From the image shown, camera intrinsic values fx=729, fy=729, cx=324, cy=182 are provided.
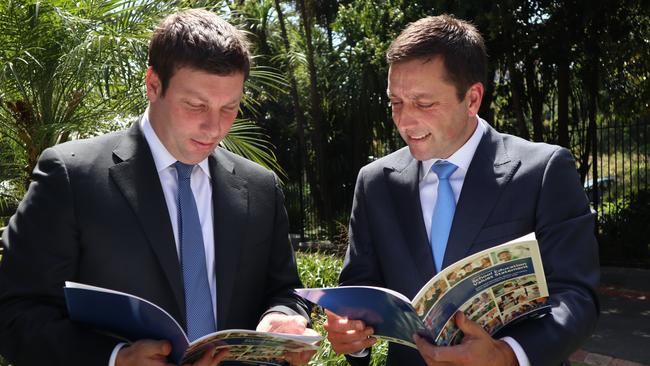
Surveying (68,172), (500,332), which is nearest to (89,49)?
(68,172)

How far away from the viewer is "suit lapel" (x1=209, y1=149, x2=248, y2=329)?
2.32 metres

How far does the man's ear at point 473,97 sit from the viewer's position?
2.54 metres

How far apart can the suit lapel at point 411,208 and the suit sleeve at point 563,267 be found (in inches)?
14.1

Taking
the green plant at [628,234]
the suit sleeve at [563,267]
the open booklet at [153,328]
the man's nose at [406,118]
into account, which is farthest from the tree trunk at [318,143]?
the open booklet at [153,328]

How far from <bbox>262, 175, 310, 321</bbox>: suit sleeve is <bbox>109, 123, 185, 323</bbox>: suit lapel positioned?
372mm

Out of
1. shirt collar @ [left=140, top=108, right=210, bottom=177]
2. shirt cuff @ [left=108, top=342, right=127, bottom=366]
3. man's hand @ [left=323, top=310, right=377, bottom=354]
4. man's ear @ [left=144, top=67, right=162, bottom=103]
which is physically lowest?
man's hand @ [left=323, top=310, right=377, bottom=354]

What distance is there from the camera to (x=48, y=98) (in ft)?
18.4

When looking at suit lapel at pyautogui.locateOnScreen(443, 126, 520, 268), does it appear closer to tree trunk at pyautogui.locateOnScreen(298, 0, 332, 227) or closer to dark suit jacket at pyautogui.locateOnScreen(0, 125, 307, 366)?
dark suit jacket at pyautogui.locateOnScreen(0, 125, 307, 366)

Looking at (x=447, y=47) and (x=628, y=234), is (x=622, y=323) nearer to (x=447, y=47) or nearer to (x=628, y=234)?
(x=628, y=234)

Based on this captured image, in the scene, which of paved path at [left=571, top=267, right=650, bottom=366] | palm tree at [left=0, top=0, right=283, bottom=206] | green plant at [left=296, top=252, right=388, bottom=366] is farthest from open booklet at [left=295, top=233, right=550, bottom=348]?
paved path at [left=571, top=267, right=650, bottom=366]

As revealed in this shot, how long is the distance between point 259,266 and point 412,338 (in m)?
0.61

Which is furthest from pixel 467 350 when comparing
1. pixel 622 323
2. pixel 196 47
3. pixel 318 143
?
pixel 318 143

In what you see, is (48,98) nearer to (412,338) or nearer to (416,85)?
(416,85)

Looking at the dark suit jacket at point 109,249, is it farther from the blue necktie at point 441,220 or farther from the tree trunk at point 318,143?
the tree trunk at point 318,143
